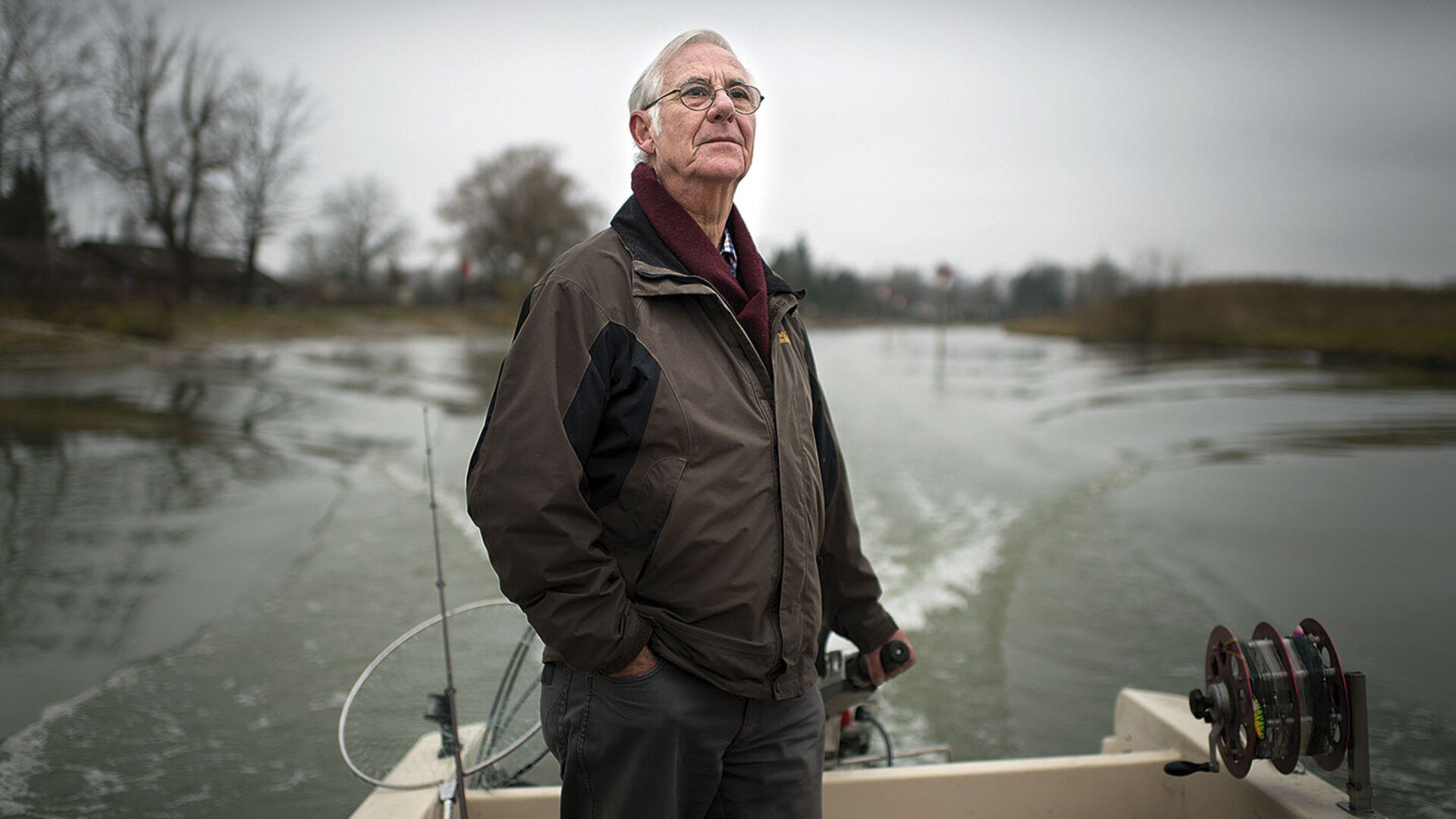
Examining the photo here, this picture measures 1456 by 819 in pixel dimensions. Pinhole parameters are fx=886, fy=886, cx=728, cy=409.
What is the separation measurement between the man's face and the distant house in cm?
2763

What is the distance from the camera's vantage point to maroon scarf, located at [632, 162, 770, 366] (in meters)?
1.70

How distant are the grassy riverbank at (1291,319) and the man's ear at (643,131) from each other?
25421 millimetres

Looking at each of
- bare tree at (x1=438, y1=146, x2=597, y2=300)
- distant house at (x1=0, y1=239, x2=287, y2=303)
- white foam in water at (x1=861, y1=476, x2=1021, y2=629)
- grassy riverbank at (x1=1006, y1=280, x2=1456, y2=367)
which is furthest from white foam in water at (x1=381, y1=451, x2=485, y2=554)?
bare tree at (x1=438, y1=146, x2=597, y2=300)

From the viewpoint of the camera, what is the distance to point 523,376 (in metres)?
1.50

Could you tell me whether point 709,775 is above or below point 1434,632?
above

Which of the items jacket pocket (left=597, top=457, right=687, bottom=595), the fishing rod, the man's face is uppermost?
the man's face

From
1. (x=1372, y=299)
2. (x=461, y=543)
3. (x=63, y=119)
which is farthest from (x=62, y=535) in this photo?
(x=1372, y=299)

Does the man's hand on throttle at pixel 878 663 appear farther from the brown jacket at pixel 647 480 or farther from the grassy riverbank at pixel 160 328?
the grassy riverbank at pixel 160 328

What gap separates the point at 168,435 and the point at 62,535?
16.6ft

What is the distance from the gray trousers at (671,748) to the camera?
161 centimetres

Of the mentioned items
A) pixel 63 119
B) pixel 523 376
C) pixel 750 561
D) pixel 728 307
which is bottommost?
pixel 750 561

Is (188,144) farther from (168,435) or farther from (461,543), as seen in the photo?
(461,543)

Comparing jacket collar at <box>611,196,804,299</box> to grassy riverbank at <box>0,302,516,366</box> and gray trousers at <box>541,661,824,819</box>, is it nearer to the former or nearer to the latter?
gray trousers at <box>541,661,824,819</box>

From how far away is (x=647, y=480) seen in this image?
5.08ft
